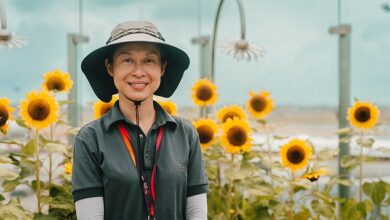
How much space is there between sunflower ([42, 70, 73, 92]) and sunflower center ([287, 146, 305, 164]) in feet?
2.64

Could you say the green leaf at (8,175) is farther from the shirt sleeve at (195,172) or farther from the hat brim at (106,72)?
the shirt sleeve at (195,172)

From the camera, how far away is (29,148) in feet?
5.94

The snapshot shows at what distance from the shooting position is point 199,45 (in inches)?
115

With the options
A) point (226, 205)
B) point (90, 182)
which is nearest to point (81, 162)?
point (90, 182)

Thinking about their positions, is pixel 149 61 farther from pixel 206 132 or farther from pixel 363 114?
pixel 363 114

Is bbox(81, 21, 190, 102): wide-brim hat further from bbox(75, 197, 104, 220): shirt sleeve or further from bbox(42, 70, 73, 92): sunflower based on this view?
bbox(42, 70, 73, 92): sunflower

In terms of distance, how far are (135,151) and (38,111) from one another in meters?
0.75

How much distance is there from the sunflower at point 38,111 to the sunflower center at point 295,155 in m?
0.80

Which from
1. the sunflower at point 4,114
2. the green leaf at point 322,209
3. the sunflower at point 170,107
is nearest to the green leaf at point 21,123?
the sunflower at point 4,114

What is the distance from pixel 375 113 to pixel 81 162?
149cm

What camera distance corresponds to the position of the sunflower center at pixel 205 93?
229 centimetres

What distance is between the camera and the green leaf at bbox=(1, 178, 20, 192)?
1.79 m

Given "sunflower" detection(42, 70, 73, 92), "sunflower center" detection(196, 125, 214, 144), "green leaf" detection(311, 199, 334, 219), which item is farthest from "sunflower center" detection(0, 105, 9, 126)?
"green leaf" detection(311, 199, 334, 219)

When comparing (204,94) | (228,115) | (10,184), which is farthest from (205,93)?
(10,184)
